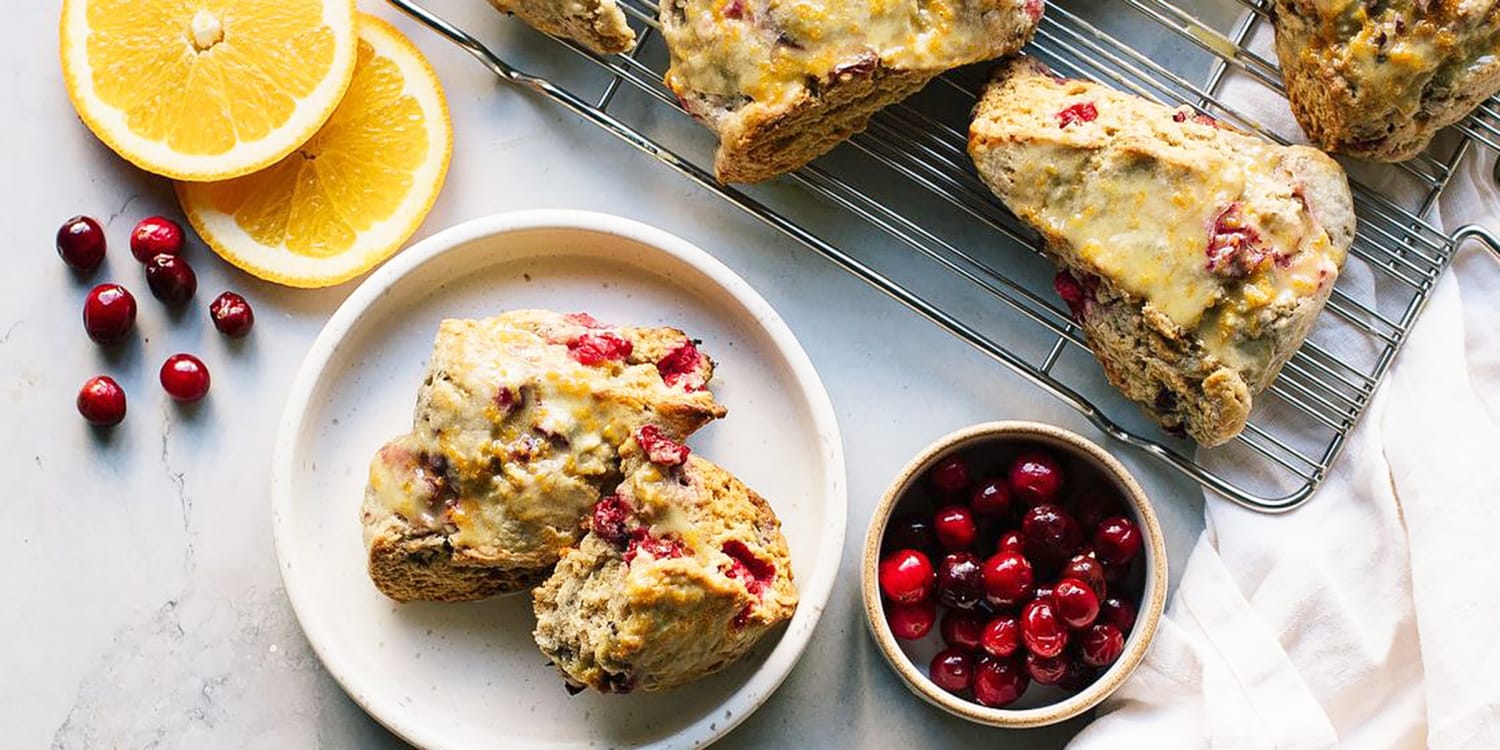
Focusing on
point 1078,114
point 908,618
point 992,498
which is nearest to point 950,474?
point 992,498

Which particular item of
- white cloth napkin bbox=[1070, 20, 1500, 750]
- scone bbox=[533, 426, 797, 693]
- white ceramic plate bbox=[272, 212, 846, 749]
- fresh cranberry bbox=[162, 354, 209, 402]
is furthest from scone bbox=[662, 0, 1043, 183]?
fresh cranberry bbox=[162, 354, 209, 402]

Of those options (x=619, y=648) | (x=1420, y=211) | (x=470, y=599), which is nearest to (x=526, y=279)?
(x=470, y=599)

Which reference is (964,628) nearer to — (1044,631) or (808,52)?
(1044,631)

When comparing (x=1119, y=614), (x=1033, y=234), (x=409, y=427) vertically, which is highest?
(x=1033, y=234)

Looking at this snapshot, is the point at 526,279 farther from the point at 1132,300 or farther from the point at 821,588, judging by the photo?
the point at 1132,300

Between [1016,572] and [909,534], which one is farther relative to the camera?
[909,534]

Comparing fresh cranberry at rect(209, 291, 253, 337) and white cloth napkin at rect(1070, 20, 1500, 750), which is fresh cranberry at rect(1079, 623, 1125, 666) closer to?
white cloth napkin at rect(1070, 20, 1500, 750)

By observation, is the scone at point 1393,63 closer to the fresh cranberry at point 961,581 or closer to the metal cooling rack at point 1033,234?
the metal cooling rack at point 1033,234

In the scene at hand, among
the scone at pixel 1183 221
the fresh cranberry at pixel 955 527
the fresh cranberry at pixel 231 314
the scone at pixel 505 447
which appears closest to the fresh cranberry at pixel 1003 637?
the fresh cranberry at pixel 955 527
